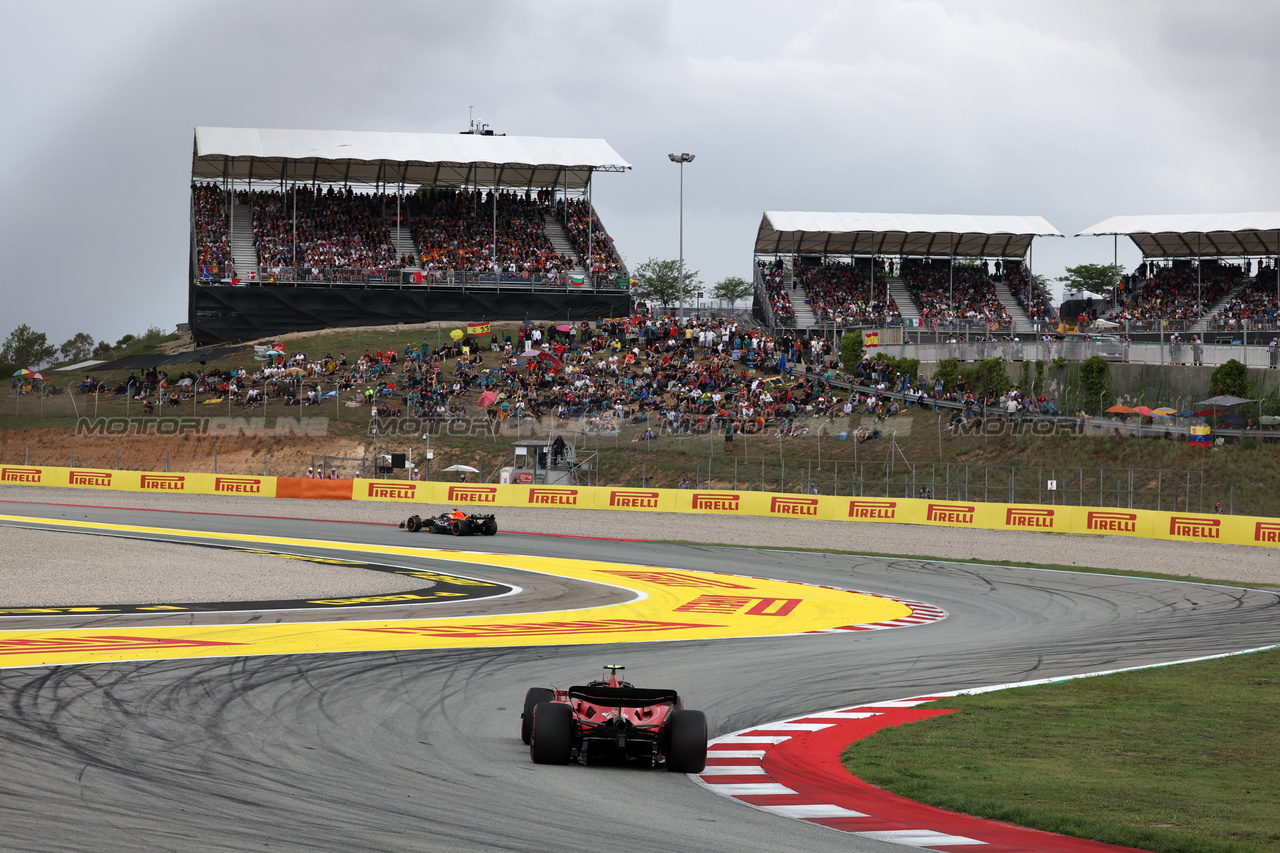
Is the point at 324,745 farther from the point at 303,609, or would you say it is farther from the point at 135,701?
the point at 303,609

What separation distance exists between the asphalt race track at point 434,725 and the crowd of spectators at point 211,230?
43.6 metres

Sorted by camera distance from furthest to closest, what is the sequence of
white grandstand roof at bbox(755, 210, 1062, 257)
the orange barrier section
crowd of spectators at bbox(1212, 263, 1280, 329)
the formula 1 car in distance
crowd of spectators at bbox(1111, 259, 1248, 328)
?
white grandstand roof at bbox(755, 210, 1062, 257) < crowd of spectators at bbox(1111, 259, 1248, 328) < crowd of spectators at bbox(1212, 263, 1280, 329) < the orange barrier section < the formula 1 car in distance

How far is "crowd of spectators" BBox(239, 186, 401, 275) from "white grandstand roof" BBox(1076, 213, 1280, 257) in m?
38.9

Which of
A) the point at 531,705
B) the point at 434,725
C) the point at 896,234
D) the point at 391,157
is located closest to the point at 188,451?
the point at 391,157

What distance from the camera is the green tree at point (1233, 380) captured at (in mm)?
37125

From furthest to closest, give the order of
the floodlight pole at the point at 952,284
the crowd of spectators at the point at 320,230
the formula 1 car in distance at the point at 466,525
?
the floodlight pole at the point at 952,284 < the crowd of spectators at the point at 320,230 < the formula 1 car in distance at the point at 466,525

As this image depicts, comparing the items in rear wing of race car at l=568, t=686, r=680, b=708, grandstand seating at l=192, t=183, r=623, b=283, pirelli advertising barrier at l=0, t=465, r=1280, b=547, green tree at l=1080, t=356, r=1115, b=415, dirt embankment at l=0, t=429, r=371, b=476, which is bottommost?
rear wing of race car at l=568, t=686, r=680, b=708

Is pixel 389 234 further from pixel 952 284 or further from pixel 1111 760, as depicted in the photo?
pixel 1111 760

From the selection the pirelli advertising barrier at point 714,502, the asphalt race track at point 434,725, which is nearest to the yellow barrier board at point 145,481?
the pirelli advertising barrier at point 714,502

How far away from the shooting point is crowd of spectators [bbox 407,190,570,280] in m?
63.3

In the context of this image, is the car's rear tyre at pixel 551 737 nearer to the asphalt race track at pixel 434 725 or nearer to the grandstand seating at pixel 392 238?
the asphalt race track at pixel 434 725

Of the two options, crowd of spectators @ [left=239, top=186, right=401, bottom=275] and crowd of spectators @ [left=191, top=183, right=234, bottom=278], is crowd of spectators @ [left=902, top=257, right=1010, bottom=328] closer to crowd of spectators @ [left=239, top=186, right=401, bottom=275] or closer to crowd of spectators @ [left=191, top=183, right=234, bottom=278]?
crowd of spectators @ [left=239, top=186, right=401, bottom=275]

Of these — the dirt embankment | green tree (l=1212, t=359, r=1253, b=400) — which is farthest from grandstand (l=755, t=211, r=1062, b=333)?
the dirt embankment

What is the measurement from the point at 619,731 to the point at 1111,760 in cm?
428
